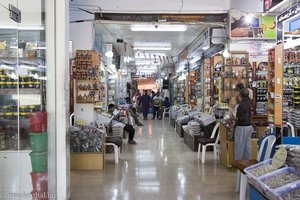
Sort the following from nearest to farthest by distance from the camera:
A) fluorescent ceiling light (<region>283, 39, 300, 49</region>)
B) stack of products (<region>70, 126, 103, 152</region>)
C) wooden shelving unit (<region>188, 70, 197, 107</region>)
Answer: stack of products (<region>70, 126, 103, 152</region>)
fluorescent ceiling light (<region>283, 39, 300, 49</region>)
wooden shelving unit (<region>188, 70, 197, 107</region>)

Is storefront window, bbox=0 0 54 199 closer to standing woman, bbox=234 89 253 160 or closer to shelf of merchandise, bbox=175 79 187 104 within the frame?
standing woman, bbox=234 89 253 160

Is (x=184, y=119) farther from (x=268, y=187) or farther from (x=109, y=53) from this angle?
(x=268, y=187)

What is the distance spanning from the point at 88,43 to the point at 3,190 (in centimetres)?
501

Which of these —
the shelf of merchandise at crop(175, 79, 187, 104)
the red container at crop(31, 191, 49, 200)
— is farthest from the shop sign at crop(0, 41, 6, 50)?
the shelf of merchandise at crop(175, 79, 187, 104)

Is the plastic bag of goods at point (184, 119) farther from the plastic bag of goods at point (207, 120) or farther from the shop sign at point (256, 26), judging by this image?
the shop sign at point (256, 26)

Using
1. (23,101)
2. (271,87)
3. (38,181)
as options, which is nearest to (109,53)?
(271,87)

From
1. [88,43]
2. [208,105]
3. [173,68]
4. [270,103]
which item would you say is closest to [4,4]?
[88,43]

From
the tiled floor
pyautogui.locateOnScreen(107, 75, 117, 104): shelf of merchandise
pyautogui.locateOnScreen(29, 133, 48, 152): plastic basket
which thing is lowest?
the tiled floor

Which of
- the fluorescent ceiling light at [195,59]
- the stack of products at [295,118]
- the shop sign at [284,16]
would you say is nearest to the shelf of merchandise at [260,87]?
the stack of products at [295,118]

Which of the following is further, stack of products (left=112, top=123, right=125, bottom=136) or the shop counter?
stack of products (left=112, top=123, right=125, bottom=136)

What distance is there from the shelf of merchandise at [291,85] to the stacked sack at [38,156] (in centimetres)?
535

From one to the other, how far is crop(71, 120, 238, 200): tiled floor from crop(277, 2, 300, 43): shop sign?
2870mm

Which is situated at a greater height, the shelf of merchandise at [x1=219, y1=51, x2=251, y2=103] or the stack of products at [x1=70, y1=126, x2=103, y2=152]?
the shelf of merchandise at [x1=219, y1=51, x2=251, y2=103]

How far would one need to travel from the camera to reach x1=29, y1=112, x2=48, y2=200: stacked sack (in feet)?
14.8
